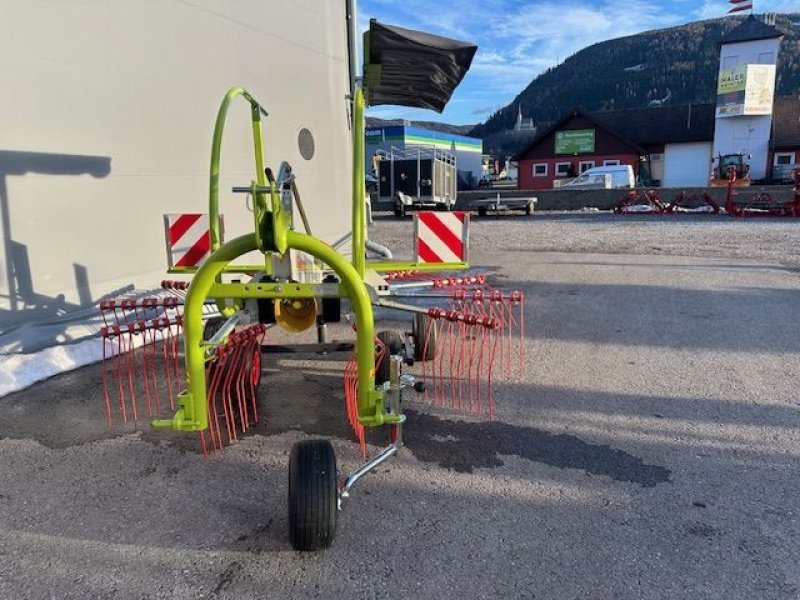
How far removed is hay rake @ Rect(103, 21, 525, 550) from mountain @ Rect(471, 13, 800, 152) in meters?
77.4

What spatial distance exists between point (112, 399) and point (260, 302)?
1.85 m

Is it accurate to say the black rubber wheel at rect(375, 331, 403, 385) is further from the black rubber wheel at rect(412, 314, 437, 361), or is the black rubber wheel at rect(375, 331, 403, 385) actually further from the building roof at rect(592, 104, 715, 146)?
the building roof at rect(592, 104, 715, 146)

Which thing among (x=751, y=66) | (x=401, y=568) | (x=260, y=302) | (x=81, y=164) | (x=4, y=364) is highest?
(x=751, y=66)

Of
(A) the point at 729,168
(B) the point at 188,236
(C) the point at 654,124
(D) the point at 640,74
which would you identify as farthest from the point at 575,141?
(D) the point at 640,74

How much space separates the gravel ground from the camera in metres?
2.40

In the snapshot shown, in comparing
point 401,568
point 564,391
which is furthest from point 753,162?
point 401,568

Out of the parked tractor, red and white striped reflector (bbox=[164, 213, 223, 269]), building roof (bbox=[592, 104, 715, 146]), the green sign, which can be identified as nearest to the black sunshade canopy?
red and white striped reflector (bbox=[164, 213, 223, 269])

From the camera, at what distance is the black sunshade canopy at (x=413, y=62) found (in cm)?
441

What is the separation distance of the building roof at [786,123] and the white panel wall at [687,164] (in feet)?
13.9

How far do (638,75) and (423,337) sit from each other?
12188cm

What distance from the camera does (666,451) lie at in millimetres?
3477

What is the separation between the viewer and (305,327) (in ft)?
11.6

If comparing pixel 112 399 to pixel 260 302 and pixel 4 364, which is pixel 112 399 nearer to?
pixel 4 364

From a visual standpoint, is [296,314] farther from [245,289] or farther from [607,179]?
[607,179]
